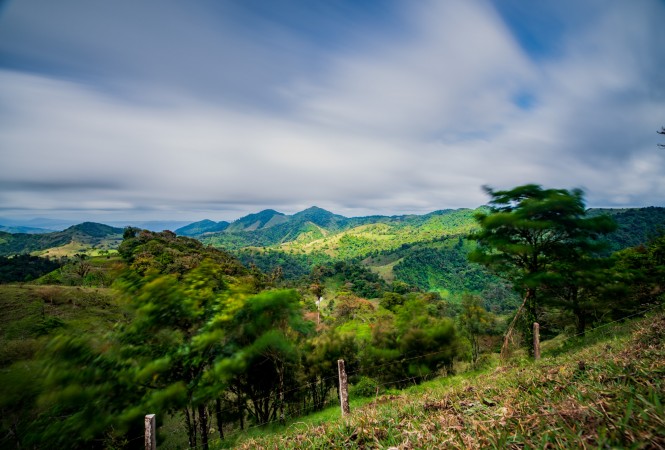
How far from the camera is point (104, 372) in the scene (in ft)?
16.9

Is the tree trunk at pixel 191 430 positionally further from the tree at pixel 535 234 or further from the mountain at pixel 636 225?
the mountain at pixel 636 225

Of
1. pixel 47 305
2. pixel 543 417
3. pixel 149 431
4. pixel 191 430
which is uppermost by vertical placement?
pixel 543 417

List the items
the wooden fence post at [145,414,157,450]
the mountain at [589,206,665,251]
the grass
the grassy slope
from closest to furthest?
the grassy slope → the wooden fence post at [145,414,157,450] → the grass → the mountain at [589,206,665,251]

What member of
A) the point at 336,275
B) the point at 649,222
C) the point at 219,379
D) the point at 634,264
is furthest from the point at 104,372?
the point at 649,222

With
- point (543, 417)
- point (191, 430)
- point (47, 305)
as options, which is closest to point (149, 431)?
point (543, 417)

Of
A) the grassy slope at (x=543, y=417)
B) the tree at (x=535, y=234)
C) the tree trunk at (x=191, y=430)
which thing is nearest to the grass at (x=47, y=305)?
the tree trunk at (x=191, y=430)

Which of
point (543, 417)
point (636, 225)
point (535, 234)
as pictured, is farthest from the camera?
point (636, 225)

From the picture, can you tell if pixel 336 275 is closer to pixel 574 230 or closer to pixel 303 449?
pixel 574 230

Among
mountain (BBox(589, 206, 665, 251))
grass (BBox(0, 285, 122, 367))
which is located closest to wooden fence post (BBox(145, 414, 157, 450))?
grass (BBox(0, 285, 122, 367))

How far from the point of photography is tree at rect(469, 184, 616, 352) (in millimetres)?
10055

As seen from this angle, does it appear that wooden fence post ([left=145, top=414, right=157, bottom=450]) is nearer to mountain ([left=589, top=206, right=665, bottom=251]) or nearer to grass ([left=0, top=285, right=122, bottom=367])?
grass ([left=0, top=285, right=122, bottom=367])

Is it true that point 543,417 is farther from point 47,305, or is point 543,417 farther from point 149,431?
point 47,305

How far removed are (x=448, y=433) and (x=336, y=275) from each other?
107 metres

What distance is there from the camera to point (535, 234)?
34.9 ft
